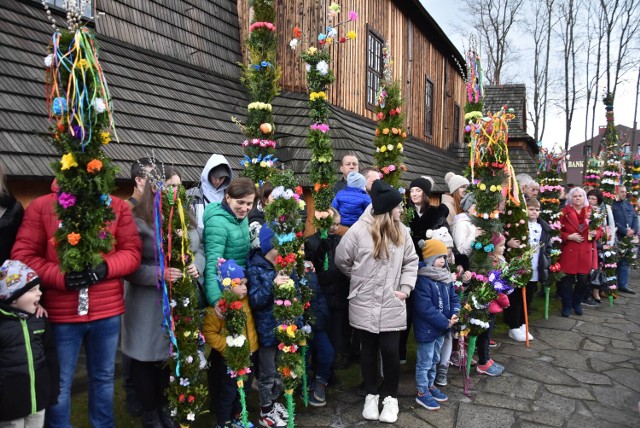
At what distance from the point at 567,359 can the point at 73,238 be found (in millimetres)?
5907

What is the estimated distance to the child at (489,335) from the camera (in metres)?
5.34

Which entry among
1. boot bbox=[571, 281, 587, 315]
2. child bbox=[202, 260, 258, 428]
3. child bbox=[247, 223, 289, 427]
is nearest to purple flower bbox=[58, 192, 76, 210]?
child bbox=[202, 260, 258, 428]

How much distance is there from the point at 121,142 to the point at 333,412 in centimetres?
404

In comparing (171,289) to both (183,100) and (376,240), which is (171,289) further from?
(183,100)

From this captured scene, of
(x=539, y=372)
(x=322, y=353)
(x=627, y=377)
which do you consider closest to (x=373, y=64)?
(x=539, y=372)

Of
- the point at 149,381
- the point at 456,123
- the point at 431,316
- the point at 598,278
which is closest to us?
the point at 149,381

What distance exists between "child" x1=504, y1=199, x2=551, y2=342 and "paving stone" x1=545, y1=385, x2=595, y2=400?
1542mm

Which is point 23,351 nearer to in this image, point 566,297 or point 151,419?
point 151,419

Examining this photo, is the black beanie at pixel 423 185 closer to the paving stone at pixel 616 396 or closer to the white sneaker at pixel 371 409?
the white sneaker at pixel 371 409

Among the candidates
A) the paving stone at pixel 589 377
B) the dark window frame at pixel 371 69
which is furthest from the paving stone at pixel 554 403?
the dark window frame at pixel 371 69

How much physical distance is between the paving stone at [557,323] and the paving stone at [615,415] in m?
2.90

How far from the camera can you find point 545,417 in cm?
439

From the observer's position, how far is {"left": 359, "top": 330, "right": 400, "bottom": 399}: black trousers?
13.5ft

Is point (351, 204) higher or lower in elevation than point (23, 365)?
higher
